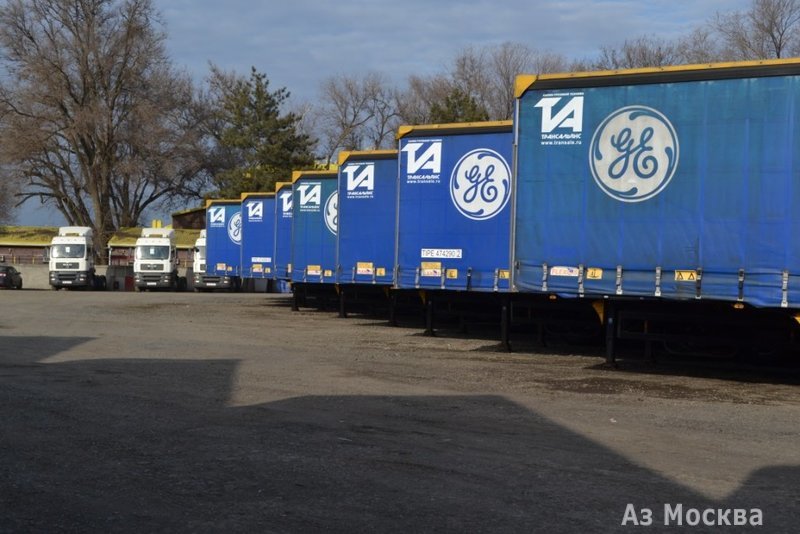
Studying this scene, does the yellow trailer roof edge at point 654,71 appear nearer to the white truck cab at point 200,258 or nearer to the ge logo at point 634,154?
the ge logo at point 634,154

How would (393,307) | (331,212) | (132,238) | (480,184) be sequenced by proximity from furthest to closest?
1. (132,238)
2. (331,212)
3. (393,307)
4. (480,184)

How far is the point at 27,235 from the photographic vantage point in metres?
79.1

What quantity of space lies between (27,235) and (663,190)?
242ft

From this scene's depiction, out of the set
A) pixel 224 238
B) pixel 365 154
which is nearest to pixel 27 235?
pixel 224 238

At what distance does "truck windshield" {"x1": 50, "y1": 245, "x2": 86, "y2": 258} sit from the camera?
52906mm

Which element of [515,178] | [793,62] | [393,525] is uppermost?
[793,62]

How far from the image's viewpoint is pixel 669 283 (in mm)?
14273

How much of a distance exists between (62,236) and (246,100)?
73.5 ft

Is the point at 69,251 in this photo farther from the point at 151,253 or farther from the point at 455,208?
the point at 455,208

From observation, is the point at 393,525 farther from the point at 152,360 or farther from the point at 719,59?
the point at 719,59

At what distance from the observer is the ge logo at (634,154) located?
14391mm

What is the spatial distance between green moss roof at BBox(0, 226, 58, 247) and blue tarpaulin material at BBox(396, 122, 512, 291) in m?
61.2

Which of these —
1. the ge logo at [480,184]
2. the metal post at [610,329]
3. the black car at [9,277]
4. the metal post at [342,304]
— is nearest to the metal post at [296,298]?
the metal post at [342,304]

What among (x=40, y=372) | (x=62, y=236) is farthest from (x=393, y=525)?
(x=62, y=236)
